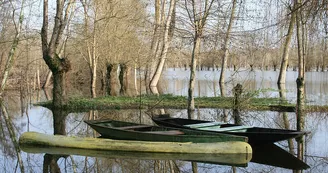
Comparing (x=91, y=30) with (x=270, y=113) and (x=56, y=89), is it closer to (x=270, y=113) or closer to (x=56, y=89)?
(x=56, y=89)

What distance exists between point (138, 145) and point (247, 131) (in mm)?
2973

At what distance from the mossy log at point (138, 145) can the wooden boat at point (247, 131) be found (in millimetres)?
1238

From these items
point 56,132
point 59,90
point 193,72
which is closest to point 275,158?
point 56,132

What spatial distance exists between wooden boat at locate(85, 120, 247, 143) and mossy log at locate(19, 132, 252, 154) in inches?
10.1

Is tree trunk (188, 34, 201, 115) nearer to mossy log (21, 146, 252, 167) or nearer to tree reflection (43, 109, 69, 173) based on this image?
tree reflection (43, 109, 69, 173)

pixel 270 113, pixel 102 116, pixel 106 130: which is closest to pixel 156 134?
pixel 106 130

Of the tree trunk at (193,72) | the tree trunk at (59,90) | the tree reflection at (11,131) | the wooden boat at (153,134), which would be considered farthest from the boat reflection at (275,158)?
the tree trunk at (59,90)

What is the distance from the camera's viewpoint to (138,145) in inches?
351

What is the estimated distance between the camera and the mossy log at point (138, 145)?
8578 mm

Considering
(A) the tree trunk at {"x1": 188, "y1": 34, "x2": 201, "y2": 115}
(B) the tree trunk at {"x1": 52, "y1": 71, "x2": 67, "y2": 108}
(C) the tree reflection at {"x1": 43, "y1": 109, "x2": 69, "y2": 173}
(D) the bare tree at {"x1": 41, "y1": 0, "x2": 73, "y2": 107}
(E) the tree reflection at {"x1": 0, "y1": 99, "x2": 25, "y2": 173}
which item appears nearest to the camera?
(C) the tree reflection at {"x1": 43, "y1": 109, "x2": 69, "y2": 173}

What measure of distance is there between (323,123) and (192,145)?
680 centimetres

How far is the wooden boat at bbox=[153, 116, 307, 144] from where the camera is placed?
9547 millimetres

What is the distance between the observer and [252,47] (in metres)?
20.7

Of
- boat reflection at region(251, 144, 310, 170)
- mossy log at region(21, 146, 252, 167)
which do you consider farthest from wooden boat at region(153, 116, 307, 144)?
mossy log at region(21, 146, 252, 167)
